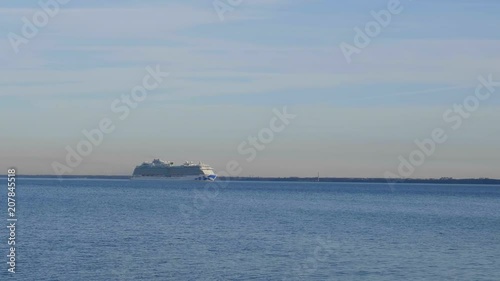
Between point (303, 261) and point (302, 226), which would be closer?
point (303, 261)

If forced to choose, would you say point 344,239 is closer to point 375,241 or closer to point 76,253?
point 375,241

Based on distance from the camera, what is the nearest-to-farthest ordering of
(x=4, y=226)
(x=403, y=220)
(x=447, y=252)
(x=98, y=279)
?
(x=98, y=279) < (x=447, y=252) < (x=4, y=226) < (x=403, y=220)

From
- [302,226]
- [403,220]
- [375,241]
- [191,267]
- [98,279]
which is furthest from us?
[403,220]

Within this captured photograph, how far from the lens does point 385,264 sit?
37625 mm

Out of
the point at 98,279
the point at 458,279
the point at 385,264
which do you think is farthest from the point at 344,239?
the point at 98,279

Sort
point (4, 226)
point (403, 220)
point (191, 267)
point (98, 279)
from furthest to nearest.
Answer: point (403, 220) → point (4, 226) → point (191, 267) → point (98, 279)

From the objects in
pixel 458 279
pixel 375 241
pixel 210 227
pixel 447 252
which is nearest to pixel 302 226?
pixel 210 227

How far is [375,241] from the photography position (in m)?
47.8

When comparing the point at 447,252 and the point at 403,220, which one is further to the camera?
the point at 403,220

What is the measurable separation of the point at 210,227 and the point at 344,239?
9869mm

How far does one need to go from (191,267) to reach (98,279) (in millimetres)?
4606

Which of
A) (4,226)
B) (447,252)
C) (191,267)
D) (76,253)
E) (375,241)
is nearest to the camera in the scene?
(191,267)

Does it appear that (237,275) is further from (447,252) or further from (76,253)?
(447,252)

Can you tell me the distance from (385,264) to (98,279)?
12.8 metres
